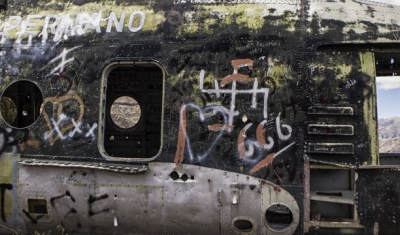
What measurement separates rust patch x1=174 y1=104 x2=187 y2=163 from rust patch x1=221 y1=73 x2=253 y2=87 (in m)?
0.60

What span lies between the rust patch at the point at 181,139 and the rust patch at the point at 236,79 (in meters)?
0.60

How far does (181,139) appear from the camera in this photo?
595 centimetres

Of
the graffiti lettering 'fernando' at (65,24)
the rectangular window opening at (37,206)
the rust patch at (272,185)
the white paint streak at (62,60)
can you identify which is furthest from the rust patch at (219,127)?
the rectangular window opening at (37,206)

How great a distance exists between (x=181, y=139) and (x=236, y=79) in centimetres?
101

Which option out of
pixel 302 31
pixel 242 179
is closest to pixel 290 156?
pixel 242 179

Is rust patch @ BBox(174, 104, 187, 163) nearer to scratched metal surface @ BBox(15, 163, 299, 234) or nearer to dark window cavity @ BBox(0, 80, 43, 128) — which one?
scratched metal surface @ BBox(15, 163, 299, 234)

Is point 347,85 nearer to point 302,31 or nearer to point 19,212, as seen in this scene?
point 302,31

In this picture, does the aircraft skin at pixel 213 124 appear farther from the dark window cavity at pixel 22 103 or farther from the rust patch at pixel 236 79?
the dark window cavity at pixel 22 103

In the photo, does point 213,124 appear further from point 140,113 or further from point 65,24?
point 140,113

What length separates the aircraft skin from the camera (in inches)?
224

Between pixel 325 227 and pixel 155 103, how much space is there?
4.69 metres

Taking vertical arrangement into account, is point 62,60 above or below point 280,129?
above

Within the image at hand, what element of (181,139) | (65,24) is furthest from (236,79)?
(65,24)

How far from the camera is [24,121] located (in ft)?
29.7
